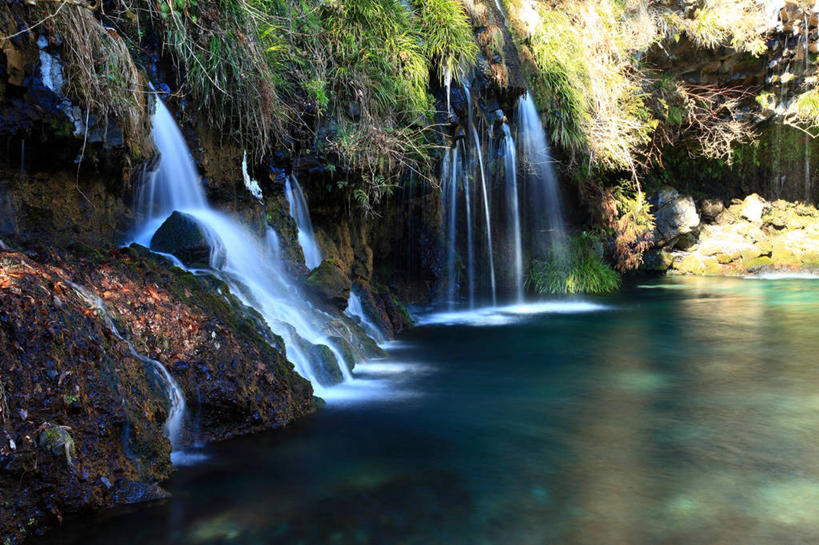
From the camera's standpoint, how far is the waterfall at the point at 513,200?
1093 cm

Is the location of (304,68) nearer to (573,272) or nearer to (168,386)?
(168,386)

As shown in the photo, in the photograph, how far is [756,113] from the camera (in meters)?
14.9

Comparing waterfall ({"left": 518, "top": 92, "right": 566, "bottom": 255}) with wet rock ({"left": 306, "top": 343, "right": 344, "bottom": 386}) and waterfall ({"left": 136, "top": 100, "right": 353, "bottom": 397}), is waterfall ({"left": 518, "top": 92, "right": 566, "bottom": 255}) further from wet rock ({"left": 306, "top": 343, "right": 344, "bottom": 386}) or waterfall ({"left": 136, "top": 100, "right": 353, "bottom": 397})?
wet rock ({"left": 306, "top": 343, "right": 344, "bottom": 386})

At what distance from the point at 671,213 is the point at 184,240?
12518 millimetres

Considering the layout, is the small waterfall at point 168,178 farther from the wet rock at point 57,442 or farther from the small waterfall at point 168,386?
the wet rock at point 57,442

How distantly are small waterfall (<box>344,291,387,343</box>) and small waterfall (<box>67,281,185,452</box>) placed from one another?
364 cm

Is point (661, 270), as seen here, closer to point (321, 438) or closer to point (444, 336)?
point (444, 336)

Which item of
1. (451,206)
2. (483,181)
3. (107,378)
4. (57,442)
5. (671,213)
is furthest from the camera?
(671,213)

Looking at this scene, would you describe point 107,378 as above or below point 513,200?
below

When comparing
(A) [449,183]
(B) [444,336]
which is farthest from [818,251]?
(B) [444,336]

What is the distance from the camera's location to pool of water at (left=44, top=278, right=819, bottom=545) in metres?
2.93

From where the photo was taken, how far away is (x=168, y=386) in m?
3.70

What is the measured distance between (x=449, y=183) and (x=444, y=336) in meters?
3.43

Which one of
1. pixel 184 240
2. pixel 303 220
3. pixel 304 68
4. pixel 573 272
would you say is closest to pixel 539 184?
pixel 573 272
